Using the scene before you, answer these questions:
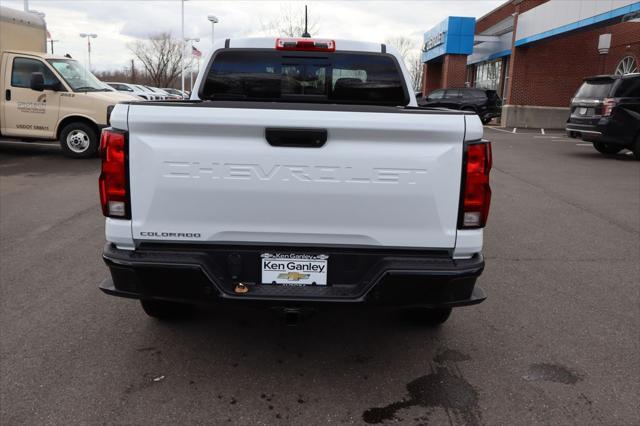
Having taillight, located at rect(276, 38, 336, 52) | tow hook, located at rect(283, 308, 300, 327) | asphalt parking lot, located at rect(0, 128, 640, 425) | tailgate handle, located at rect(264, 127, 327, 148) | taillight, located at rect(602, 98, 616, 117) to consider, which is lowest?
asphalt parking lot, located at rect(0, 128, 640, 425)

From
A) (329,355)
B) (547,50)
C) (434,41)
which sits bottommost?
(329,355)

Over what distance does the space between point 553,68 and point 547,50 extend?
890 millimetres

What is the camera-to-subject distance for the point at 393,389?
128 inches

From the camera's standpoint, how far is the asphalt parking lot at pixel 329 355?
302 cm

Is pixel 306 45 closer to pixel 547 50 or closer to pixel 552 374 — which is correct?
pixel 552 374

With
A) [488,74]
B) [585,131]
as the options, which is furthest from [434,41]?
[585,131]

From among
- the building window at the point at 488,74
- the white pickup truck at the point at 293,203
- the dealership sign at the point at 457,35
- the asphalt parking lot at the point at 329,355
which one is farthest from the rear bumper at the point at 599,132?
the building window at the point at 488,74

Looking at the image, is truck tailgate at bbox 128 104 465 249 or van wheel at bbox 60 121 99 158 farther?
van wheel at bbox 60 121 99 158

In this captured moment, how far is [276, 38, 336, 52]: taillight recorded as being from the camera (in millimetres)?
4695

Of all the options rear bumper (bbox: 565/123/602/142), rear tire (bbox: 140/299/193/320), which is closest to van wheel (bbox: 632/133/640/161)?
rear bumper (bbox: 565/123/602/142)

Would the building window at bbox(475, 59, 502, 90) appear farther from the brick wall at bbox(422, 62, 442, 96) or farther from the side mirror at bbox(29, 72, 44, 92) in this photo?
the side mirror at bbox(29, 72, 44, 92)

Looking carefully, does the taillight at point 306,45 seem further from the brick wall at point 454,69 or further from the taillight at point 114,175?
the brick wall at point 454,69

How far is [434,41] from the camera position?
3653 cm

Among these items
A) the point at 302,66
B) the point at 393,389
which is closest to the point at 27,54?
the point at 302,66
